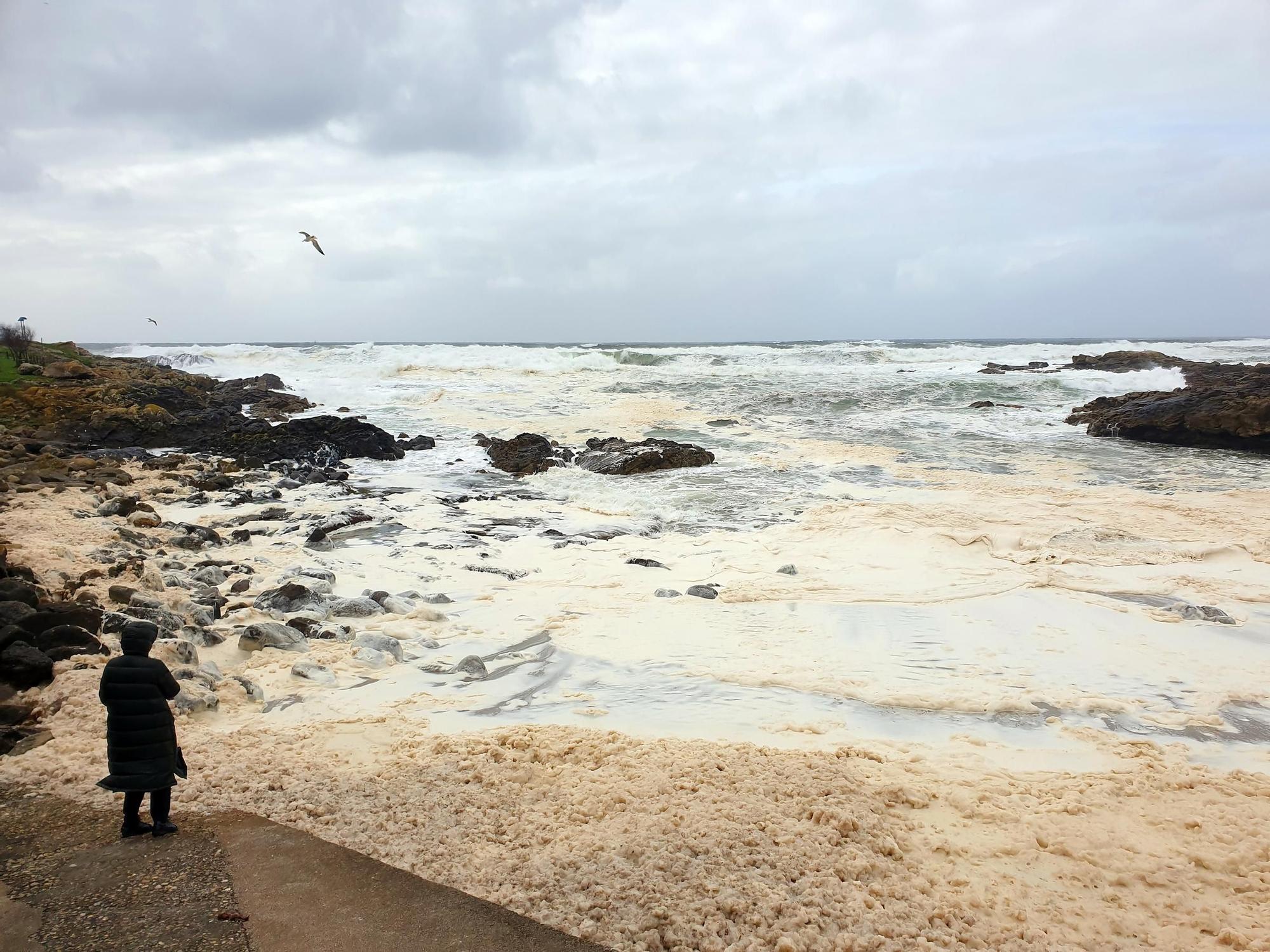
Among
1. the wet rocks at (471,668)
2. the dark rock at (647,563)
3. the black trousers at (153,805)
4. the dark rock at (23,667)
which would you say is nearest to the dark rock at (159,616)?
the dark rock at (23,667)

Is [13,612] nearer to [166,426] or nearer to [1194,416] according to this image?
[166,426]

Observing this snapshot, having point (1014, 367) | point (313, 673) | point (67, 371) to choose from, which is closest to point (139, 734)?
point (313, 673)

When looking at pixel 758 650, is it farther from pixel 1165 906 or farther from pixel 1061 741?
pixel 1165 906

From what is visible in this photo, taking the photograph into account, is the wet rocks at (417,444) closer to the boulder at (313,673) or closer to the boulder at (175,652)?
the boulder at (175,652)

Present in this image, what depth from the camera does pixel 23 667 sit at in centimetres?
450

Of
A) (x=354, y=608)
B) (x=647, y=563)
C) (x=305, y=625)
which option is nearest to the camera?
(x=305, y=625)

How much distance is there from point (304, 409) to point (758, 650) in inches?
839

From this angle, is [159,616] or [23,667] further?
[159,616]

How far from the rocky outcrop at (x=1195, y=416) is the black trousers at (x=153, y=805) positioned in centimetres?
2030

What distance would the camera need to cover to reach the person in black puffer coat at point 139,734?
10.9 ft

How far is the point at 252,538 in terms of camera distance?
8.94 metres

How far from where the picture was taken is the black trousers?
3326 mm

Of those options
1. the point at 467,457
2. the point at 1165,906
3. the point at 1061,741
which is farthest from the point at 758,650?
the point at 467,457

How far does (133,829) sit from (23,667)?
1955mm
